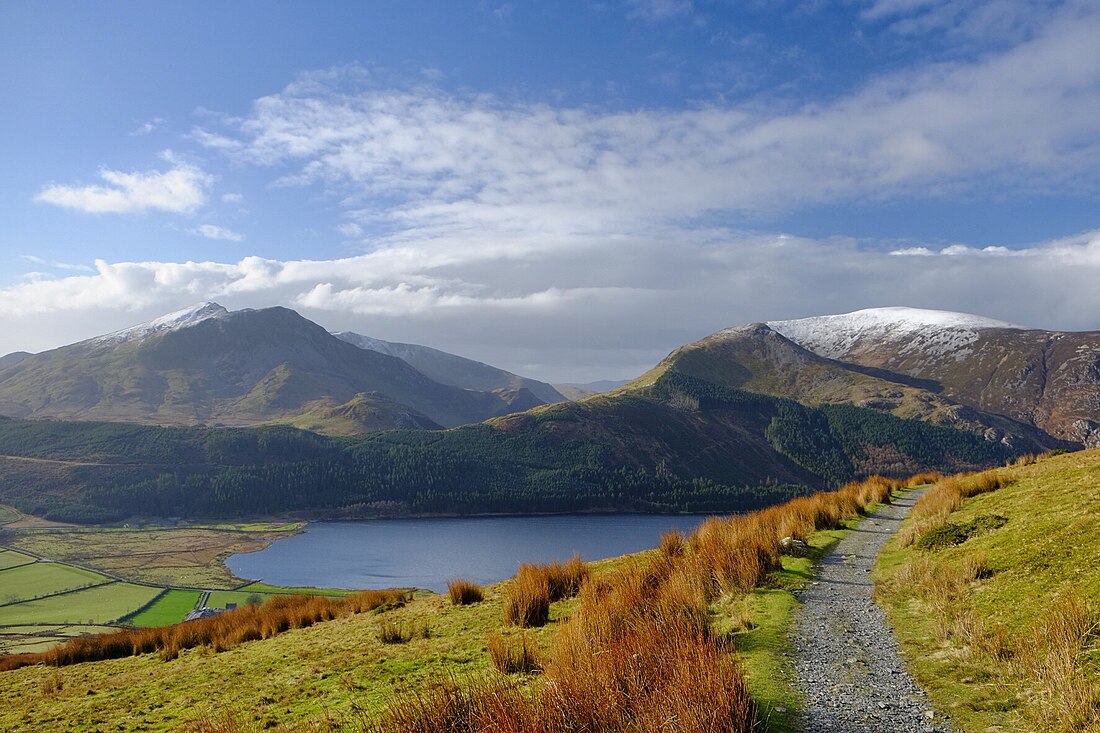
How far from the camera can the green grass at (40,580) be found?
9444 cm

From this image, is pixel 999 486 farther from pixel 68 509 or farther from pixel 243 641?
pixel 68 509

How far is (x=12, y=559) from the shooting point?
4742 inches

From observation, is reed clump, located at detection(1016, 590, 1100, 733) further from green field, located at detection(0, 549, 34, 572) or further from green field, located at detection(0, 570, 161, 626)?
green field, located at detection(0, 549, 34, 572)

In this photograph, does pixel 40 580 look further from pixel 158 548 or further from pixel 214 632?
pixel 214 632

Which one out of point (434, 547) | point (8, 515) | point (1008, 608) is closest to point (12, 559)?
point (8, 515)

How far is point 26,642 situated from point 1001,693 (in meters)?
72.1

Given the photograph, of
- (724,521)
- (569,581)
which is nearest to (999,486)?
(724,521)

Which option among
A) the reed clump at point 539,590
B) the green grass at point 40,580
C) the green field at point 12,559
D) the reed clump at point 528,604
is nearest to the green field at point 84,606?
the green grass at point 40,580

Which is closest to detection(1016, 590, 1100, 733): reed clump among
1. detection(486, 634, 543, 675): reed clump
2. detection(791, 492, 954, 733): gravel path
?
detection(791, 492, 954, 733): gravel path

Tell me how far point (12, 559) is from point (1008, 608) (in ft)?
524

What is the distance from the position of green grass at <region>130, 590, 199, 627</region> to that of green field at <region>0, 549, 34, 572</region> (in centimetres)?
4382

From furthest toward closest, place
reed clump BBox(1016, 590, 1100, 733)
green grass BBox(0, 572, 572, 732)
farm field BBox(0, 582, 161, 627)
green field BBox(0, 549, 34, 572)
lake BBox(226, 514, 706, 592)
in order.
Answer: green field BBox(0, 549, 34, 572), lake BBox(226, 514, 706, 592), farm field BBox(0, 582, 161, 627), green grass BBox(0, 572, 572, 732), reed clump BBox(1016, 590, 1100, 733)

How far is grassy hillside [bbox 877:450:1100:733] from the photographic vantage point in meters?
6.03

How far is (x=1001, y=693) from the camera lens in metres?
6.56
